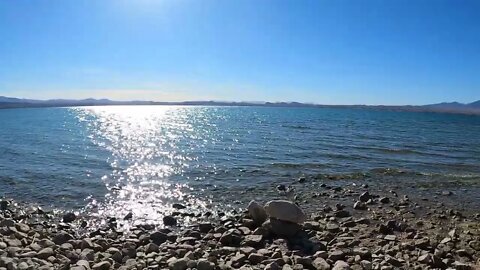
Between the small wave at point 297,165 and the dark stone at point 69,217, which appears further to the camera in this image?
the small wave at point 297,165

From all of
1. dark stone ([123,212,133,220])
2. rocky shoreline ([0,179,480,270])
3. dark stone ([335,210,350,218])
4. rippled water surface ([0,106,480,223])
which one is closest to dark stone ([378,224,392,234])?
rocky shoreline ([0,179,480,270])

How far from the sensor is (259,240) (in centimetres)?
1085

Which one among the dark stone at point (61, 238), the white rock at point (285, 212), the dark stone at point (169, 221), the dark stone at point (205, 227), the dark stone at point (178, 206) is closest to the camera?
the dark stone at point (61, 238)

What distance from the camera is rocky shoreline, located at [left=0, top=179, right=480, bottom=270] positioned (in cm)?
922

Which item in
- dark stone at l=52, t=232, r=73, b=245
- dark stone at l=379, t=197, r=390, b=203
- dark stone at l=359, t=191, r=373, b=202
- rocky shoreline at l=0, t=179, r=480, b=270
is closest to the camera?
rocky shoreline at l=0, t=179, r=480, b=270

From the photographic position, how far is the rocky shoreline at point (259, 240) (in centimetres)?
922

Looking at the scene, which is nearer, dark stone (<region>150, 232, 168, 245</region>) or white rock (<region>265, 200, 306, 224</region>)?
dark stone (<region>150, 232, 168, 245</region>)

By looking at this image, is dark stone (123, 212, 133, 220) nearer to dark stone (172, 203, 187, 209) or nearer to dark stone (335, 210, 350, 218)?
dark stone (172, 203, 187, 209)

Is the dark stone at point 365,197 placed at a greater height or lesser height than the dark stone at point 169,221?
greater

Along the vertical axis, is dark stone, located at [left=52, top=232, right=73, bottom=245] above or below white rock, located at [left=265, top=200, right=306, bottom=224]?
below

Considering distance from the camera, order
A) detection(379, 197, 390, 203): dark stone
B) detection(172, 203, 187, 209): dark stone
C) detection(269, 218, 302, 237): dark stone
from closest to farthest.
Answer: detection(269, 218, 302, 237): dark stone, detection(172, 203, 187, 209): dark stone, detection(379, 197, 390, 203): dark stone

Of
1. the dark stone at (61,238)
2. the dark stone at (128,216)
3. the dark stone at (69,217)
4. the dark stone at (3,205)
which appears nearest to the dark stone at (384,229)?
the dark stone at (128,216)

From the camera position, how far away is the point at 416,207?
15156mm

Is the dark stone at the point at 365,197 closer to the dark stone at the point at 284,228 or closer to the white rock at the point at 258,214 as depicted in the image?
the dark stone at the point at 284,228
